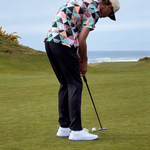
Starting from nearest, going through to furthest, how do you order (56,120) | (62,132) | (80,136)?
(80,136), (62,132), (56,120)

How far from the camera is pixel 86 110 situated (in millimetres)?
5438

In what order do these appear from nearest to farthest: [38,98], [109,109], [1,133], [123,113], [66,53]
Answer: [66,53] < [1,133] < [123,113] < [109,109] < [38,98]

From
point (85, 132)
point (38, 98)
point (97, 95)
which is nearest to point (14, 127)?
point (85, 132)

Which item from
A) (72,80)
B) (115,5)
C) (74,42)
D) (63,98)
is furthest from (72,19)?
(63,98)

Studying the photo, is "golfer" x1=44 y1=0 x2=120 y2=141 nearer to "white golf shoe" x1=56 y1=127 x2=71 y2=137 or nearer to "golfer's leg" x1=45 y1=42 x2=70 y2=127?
"golfer's leg" x1=45 y1=42 x2=70 y2=127

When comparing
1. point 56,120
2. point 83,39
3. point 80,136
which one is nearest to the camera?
point 83,39

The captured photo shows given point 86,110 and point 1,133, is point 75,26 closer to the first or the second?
point 1,133

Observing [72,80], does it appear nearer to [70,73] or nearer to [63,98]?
[70,73]

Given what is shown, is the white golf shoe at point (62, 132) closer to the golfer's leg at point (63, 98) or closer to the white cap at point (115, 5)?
the golfer's leg at point (63, 98)

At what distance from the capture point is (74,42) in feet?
10.6

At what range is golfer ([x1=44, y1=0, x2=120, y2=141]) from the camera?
319 centimetres

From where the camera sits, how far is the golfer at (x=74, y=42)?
319 cm

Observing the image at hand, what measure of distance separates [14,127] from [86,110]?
5.38 ft

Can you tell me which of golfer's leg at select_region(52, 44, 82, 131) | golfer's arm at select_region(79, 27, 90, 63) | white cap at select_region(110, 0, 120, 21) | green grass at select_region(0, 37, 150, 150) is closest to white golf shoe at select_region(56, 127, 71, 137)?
green grass at select_region(0, 37, 150, 150)
